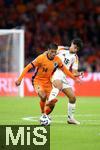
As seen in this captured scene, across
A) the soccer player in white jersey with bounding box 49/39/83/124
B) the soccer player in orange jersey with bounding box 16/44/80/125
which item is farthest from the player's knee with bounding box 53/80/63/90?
the soccer player in orange jersey with bounding box 16/44/80/125

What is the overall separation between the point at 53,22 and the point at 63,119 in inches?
→ 551

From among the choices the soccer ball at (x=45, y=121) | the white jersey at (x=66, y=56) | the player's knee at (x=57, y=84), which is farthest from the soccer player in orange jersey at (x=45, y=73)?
the white jersey at (x=66, y=56)

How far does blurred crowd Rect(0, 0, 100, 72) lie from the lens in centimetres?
3128

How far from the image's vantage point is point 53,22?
32.0 meters

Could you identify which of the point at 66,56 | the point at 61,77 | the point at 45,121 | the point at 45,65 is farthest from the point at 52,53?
the point at 45,121

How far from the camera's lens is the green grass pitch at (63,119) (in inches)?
520

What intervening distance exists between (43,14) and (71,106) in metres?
15.9

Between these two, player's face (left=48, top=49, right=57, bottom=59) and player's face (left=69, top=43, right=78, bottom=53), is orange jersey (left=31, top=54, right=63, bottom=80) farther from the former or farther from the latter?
player's face (left=69, top=43, right=78, bottom=53)

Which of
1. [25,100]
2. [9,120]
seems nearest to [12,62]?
[25,100]

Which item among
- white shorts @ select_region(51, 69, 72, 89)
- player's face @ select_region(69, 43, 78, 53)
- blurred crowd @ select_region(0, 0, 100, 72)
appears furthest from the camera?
blurred crowd @ select_region(0, 0, 100, 72)

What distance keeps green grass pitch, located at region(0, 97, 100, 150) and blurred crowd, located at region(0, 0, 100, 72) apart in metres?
4.11

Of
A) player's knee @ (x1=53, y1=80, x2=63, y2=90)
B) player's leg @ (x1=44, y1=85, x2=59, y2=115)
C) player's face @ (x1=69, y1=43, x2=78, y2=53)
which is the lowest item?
player's leg @ (x1=44, y1=85, x2=59, y2=115)

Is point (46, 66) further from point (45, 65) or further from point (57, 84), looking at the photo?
point (57, 84)

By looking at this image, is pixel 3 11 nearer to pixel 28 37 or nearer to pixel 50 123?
pixel 28 37
